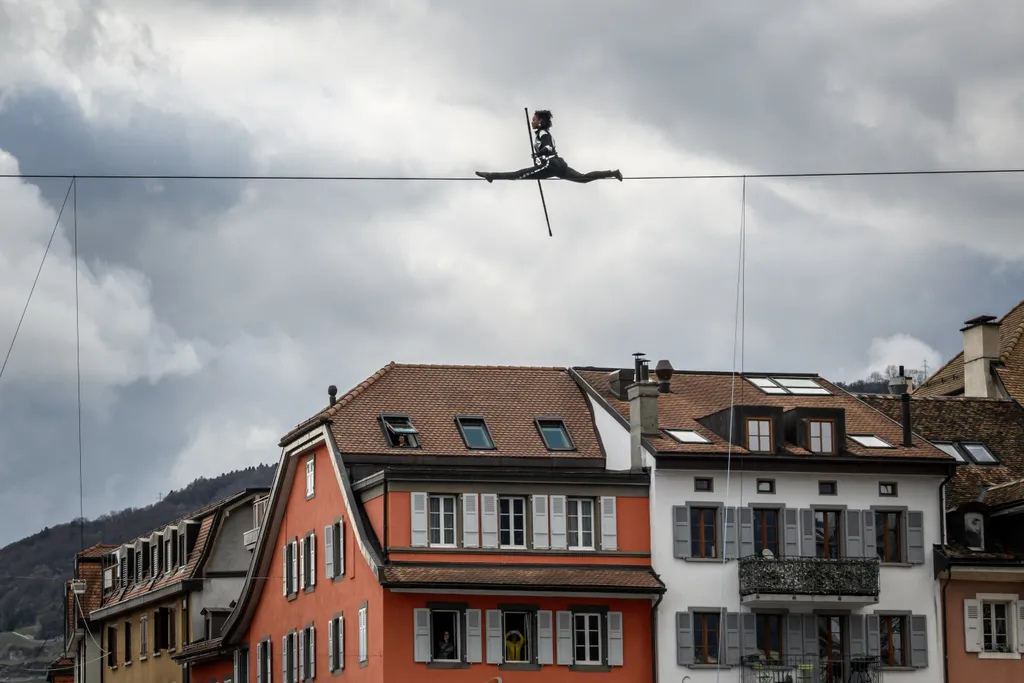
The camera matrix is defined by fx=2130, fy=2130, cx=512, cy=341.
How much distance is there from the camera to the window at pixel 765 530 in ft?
235

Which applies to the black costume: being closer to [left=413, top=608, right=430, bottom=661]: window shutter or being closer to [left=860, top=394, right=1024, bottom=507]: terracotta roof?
[left=413, top=608, right=430, bottom=661]: window shutter

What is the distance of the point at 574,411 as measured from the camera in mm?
76500

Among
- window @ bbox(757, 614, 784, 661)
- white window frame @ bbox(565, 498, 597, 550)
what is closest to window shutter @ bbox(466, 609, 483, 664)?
white window frame @ bbox(565, 498, 597, 550)

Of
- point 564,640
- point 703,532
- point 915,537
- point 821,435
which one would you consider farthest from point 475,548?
point 915,537

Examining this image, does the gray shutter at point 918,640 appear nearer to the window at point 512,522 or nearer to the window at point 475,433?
the window at point 512,522

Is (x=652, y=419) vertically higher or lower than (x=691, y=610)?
higher

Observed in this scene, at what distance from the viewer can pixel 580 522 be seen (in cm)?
7050

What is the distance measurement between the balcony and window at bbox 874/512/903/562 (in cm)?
176

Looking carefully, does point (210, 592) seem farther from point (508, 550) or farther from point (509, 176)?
point (509, 176)

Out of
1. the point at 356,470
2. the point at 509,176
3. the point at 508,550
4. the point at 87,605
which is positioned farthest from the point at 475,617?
the point at 87,605

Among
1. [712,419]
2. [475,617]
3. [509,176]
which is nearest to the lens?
[509,176]

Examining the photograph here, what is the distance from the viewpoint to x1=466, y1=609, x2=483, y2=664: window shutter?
2704 inches

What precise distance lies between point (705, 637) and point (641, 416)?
768 cm

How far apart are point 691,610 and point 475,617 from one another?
7238 millimetres
